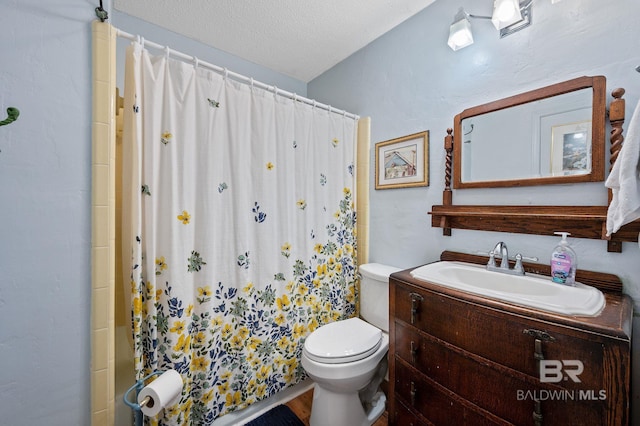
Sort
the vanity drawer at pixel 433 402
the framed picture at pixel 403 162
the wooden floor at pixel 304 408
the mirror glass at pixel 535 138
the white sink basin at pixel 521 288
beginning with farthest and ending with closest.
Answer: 1. the framed picture at pixel 403 162
2. the wooden floor at pixel 304 408
3. the mirror glass at pixel 535 138
4. the vanity drawer at pixel 433 402
5. the white sink basin at pixel 521 288

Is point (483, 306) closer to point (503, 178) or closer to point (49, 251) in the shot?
point (503, 178)

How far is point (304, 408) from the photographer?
154cm

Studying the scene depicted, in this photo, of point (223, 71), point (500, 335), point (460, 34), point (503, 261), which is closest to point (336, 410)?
point (500, 335)

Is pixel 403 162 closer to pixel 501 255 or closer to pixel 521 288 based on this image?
pixel 501 255

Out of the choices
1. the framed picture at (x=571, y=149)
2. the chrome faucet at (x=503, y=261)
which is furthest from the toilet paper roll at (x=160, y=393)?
the framed picture at (x=571, y=149)

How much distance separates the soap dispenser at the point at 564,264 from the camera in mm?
1001

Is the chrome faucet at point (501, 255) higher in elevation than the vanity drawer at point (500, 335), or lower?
higher

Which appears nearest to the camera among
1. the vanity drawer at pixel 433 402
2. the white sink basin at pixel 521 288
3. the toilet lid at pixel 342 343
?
the white sink basin at pixel 521 288

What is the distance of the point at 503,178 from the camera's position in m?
1.26

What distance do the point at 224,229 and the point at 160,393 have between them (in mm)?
719

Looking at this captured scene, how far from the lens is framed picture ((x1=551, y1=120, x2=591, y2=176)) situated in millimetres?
1040

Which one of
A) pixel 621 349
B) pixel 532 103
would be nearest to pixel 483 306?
pixel 621 349

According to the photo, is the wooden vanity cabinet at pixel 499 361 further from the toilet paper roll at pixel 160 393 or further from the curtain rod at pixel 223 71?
the curtain rod at pixel 223 71

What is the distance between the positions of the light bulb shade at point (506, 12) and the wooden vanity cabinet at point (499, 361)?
128 cm
